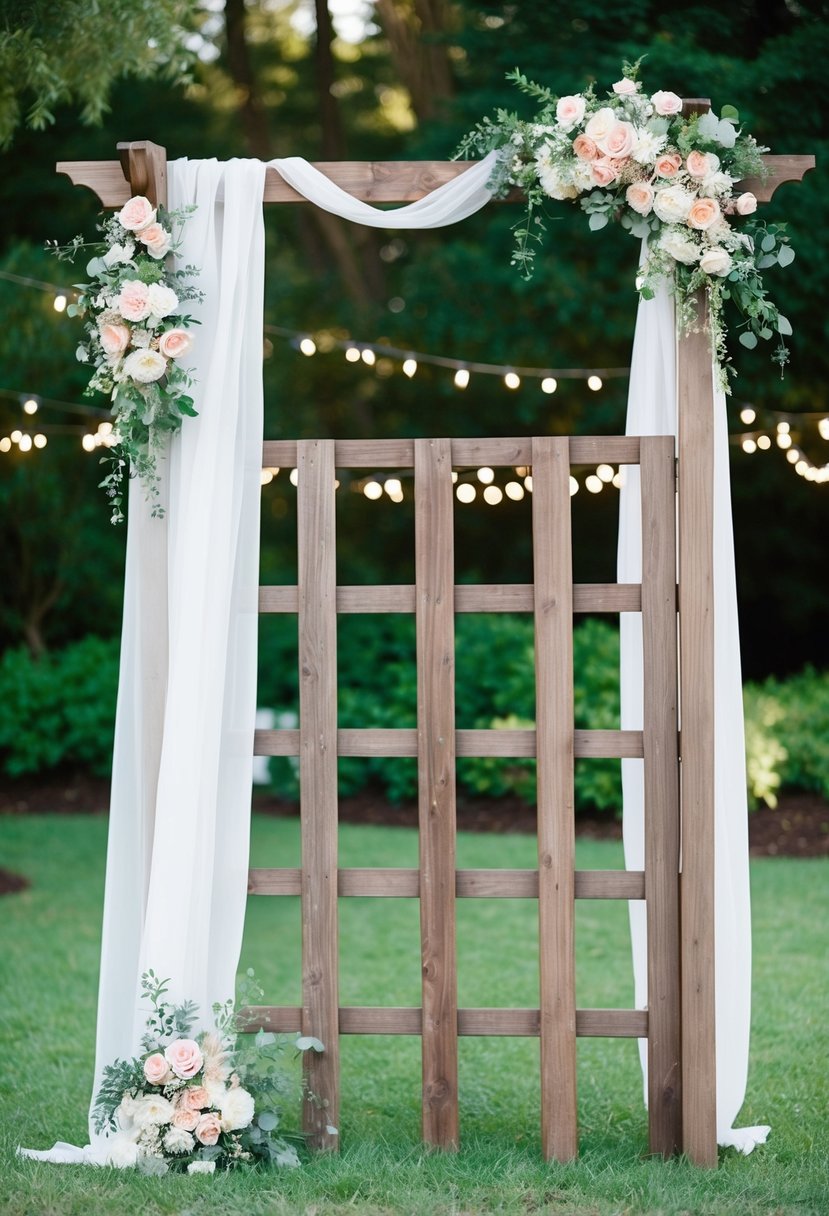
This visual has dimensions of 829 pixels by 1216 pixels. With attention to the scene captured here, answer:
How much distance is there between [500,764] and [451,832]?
17.3ft

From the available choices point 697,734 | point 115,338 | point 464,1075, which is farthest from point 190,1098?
point 115,338

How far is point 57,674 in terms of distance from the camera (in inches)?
378

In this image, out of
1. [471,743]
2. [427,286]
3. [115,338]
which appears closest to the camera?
[115,338]

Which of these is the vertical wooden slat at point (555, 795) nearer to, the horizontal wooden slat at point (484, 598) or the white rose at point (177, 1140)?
the horizontal wooden slat at point (484, 598)

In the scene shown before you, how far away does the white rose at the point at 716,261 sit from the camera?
9.87 ft

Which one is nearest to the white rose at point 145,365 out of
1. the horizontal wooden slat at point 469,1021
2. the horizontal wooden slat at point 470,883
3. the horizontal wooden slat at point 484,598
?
the horizontal wooden slat at point 484,598

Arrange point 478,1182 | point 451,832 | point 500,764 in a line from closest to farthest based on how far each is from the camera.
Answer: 1. point 478,1182
2. point 451,832
3. point 500,764

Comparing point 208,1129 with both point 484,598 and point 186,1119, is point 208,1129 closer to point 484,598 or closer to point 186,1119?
point 186,1119

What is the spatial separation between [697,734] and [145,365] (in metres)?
1.64

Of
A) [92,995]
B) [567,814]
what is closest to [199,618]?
[567,814]

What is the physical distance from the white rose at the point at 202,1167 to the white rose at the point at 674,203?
2.55m

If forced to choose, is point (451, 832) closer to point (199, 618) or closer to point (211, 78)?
point (199, 618)

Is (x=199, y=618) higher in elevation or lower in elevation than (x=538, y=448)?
lower

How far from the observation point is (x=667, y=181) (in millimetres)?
3049
